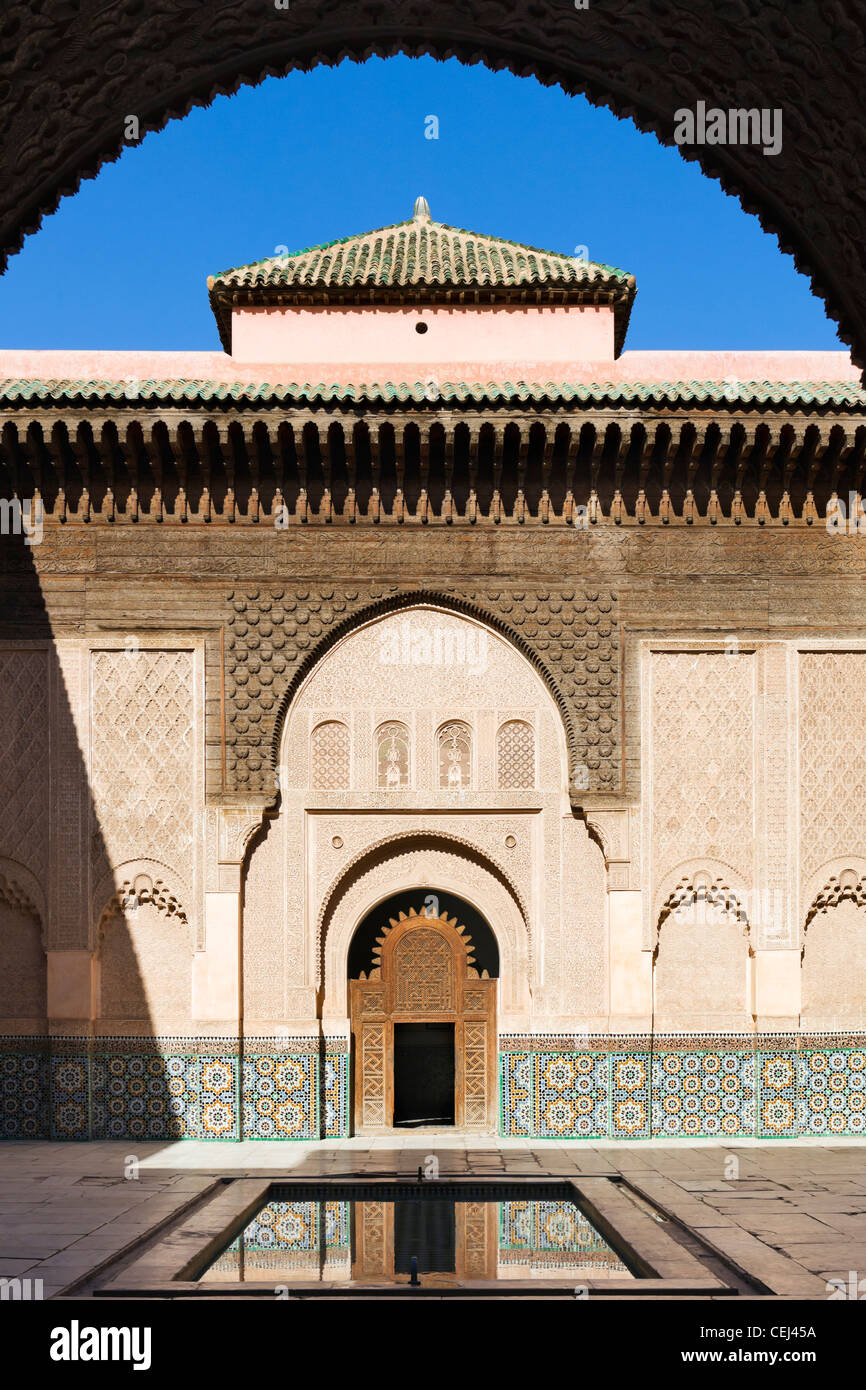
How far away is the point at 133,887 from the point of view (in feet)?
24.4

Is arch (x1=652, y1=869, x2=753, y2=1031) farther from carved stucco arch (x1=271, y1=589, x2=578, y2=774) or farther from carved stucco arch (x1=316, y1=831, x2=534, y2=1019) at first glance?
carved stucco arch (x1=271, y1=589, x2=578, y2=774)

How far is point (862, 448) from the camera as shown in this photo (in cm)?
752

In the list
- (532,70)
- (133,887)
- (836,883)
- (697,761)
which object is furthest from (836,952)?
(532,70)

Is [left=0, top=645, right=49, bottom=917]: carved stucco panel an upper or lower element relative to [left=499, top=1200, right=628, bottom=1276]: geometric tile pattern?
upper

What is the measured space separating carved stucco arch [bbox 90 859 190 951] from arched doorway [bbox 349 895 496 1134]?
1.15m

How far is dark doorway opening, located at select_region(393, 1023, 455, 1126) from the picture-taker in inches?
316

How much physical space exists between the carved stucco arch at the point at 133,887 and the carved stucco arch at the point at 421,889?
82 cm

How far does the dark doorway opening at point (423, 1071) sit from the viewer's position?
316 inches

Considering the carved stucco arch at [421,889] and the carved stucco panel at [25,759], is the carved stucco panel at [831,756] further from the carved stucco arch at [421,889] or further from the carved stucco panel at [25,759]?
the carved stucco panel at [25,759]

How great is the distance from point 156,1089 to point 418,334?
5079 mm

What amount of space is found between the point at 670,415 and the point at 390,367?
73.5 inches

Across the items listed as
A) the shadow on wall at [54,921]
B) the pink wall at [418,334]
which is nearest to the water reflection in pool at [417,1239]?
the shadow on wall at [54,921]

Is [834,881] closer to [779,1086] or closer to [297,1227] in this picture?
[779,1086]

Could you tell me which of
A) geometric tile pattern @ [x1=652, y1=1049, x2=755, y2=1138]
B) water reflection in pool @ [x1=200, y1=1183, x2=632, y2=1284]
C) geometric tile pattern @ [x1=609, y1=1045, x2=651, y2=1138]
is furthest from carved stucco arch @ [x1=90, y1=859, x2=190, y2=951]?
geometric tile pattern @ [x1=652, y1=1049, x2=755, y2=1138]
